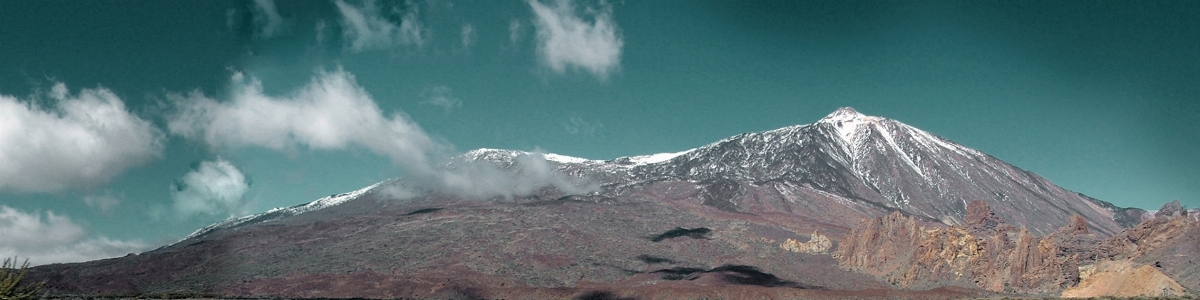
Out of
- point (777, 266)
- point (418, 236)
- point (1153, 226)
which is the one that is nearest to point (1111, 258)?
point (1153, 226)

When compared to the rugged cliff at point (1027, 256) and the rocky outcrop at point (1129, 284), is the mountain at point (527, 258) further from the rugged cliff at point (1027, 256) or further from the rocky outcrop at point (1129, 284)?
the rocky outcrop at point (1129, 284)

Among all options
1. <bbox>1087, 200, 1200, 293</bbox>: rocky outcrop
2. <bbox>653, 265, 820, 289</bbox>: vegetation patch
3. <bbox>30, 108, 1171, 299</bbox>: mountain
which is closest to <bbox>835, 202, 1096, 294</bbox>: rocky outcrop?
<bbox>30, 108, 1171, 299</bbox>: mountain

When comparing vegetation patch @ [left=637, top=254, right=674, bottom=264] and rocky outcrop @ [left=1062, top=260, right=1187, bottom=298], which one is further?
vegetation patch @ [left=637, top=254, right=674, bottom=264]

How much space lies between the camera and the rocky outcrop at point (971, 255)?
327ft

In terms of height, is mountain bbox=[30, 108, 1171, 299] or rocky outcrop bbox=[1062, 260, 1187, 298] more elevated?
mountain bbox=[30, 108, 1171, 299]

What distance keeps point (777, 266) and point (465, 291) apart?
5291 cm

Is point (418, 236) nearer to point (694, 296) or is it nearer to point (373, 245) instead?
point (373, 245)

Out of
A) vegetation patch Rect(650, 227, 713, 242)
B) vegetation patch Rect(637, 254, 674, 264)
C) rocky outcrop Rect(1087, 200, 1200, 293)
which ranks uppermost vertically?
vegetation patch Rect(650, 227, 713, 242)

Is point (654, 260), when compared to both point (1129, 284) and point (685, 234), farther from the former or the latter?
point (1129, 284)

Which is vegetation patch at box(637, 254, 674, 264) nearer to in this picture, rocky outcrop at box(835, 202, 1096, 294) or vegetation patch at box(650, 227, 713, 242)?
vegetation patch at box(650, 227, 713, 242)

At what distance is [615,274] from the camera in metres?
122

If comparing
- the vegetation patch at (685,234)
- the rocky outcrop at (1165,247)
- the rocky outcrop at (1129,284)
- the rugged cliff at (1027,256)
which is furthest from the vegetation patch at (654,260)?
the rocky outcrop at (1129,284)

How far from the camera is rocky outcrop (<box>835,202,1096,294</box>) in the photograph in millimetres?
99625

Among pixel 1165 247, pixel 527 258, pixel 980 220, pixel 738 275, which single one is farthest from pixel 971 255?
pixel 527 258
